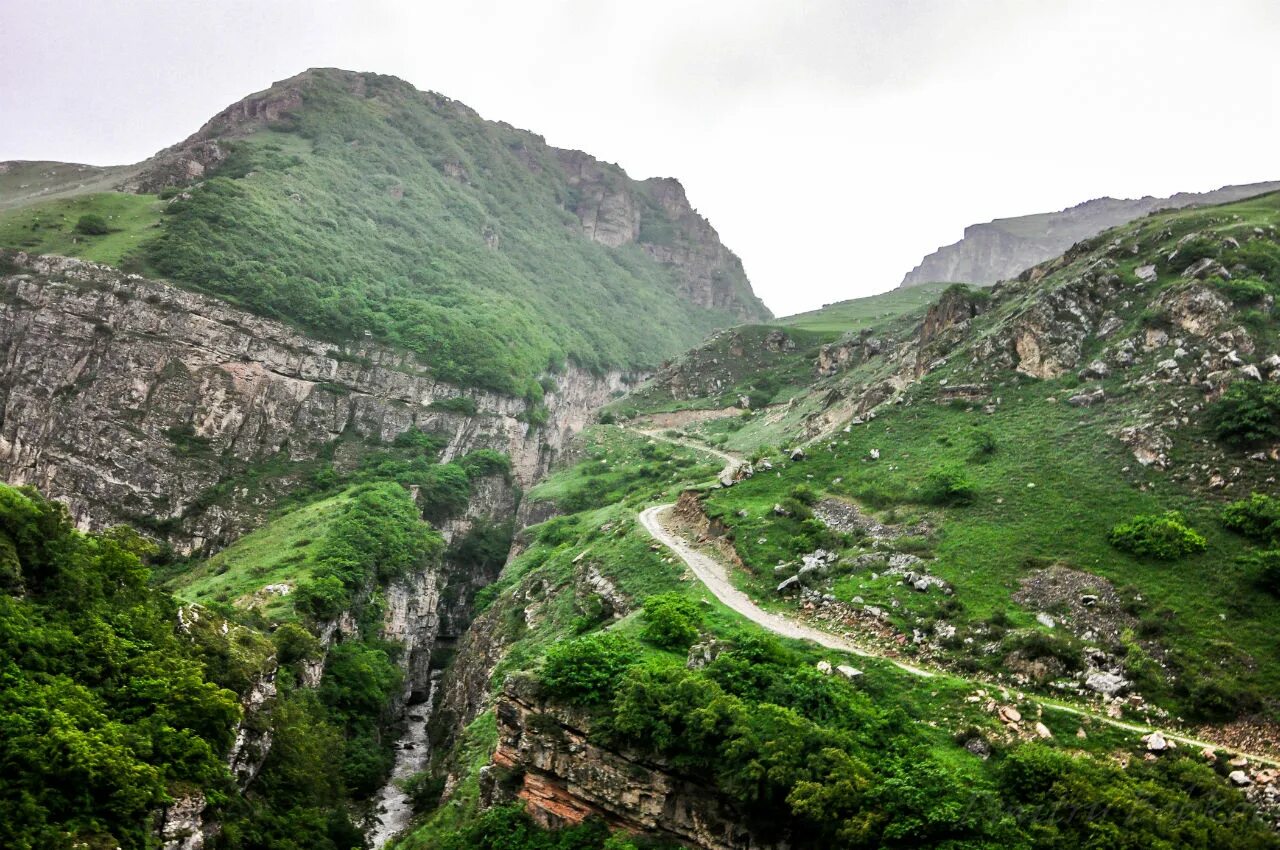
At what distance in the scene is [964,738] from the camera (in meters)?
23.1

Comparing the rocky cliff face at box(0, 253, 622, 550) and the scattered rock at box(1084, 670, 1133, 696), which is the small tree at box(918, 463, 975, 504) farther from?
the rocky cliff face at box(0, 253, 622, 550)

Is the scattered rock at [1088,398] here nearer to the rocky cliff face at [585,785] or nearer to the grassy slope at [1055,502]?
the grassy slope at [1055,502]

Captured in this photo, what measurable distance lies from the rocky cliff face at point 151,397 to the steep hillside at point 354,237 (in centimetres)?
562

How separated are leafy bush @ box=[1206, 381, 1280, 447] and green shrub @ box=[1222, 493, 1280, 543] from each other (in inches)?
151

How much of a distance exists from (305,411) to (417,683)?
146 feet

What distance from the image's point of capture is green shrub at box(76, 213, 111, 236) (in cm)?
9094

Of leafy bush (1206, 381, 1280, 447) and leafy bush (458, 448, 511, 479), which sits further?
leafy bush (458, 448, 511, 479)

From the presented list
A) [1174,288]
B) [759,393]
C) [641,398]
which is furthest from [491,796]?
[641,398]

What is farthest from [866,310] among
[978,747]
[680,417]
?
[978,747]

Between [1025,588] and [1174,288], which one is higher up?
[1174,288]

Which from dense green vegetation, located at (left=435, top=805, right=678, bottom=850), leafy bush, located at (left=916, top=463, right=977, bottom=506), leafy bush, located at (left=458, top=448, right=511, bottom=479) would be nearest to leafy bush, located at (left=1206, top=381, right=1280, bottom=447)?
leafy bush, located at (left=916, top=463, right=977, bottom=506)

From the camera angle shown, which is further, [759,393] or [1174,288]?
[759,393]

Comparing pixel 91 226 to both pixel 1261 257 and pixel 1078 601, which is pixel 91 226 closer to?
pixel 1078 601

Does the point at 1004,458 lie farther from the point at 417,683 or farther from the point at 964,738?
the point at 417,683
